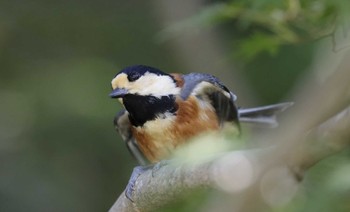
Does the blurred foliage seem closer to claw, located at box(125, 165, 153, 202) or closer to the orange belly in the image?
the orange belly

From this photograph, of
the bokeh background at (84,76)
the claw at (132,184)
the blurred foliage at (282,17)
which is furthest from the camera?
the bokeh background at (84,76)

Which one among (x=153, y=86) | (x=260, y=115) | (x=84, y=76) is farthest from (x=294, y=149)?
(x=84, y=76)

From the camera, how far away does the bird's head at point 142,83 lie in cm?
279

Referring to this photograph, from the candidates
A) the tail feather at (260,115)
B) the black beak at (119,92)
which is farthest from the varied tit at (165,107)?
the tail feather at (260,115)

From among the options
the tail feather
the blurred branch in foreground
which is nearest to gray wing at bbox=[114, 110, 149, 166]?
the tail feather

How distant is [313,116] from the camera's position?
810mm

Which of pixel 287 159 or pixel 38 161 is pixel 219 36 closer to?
pixel 38 161

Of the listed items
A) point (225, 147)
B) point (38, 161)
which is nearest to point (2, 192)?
point (38, 161)

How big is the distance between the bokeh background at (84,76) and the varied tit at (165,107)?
6.27 feet

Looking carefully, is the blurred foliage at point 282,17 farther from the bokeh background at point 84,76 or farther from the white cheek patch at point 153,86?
the bokeh background at point 84,76

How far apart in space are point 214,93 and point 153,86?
0.25 meters

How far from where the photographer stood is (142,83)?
2885 mm

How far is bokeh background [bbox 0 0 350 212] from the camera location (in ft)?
18.2

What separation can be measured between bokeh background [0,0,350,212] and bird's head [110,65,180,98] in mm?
2019
